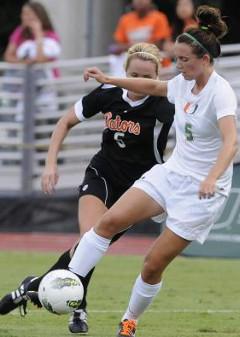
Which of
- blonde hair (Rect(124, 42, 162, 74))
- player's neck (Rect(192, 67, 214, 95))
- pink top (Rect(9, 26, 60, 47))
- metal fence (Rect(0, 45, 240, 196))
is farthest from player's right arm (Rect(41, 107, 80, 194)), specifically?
metal fence (Rect(0, 45, 240, 196))

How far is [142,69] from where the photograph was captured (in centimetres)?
814

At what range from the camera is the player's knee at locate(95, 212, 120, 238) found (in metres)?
7.51

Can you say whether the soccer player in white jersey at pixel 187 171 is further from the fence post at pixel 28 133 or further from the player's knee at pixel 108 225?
the fence post at pixel 28 133

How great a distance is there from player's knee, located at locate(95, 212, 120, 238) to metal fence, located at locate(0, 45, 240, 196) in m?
8.32

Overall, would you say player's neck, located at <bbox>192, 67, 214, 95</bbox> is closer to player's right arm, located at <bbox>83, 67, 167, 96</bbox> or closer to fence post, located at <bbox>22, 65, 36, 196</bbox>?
player's right arm, located at <bbox>83, 67, 167, 96</bbox>

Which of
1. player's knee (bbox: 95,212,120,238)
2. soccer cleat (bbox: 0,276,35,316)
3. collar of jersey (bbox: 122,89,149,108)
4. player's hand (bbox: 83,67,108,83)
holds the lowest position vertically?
soccer cleat (bbox: 0,276,35,316)

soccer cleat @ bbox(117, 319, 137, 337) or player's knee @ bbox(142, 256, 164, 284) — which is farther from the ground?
player's knee @ bbox(142, 256, 164, 284)

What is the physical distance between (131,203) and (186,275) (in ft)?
14.8

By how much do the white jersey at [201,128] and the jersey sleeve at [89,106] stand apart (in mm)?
947

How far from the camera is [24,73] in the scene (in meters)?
16.1

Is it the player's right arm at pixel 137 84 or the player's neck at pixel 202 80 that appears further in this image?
the player's right arm at pixel 137 84

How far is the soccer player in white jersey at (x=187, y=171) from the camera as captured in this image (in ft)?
24.3

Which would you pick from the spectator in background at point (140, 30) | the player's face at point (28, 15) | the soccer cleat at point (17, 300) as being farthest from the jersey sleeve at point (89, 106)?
the player's face at point (28, 15)

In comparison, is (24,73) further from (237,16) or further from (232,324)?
(232,324)
